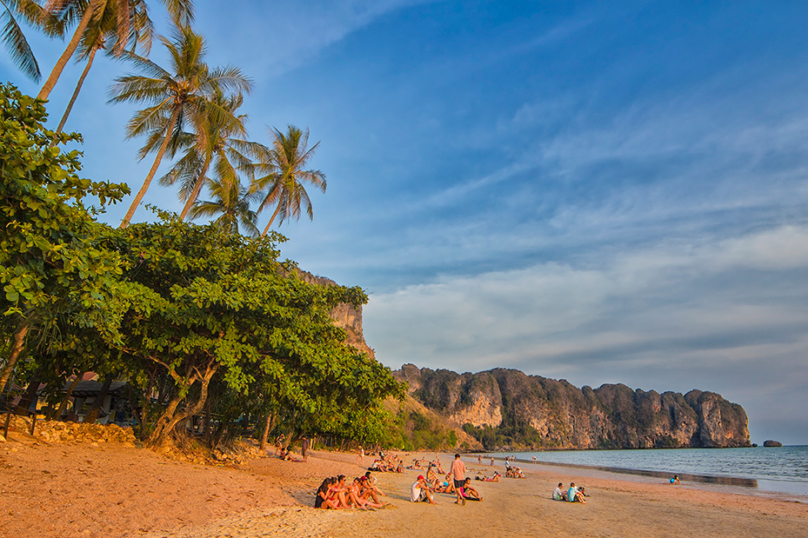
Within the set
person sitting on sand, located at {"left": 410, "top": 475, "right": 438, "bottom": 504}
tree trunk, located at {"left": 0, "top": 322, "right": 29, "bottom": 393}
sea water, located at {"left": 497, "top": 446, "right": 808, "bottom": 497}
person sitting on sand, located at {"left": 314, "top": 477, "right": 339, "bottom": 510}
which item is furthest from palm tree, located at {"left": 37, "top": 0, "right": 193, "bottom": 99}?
sea water, located at {"left": 497, "top": 446, "right": 808, "bottom": 497}

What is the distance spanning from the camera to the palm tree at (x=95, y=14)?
1138 centimetres

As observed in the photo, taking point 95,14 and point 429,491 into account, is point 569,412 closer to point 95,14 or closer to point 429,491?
point 429,491

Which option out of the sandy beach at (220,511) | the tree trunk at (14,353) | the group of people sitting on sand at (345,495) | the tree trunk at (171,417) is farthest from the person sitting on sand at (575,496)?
the tree trunk at (14,353)

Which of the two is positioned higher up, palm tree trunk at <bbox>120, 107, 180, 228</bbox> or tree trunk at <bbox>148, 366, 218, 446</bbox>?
palm tree trunk at <bbox>120, 107, 180, 228</bbox>

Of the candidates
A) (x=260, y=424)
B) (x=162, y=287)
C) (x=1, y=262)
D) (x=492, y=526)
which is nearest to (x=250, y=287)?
(x=162, y=287)

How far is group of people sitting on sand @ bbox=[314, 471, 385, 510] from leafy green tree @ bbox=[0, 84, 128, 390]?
650cm

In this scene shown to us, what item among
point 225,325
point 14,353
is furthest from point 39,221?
point 14,353

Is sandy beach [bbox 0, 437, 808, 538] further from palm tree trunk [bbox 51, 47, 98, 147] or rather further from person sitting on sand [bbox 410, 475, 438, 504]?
palm tree trunk [bbox 51, 47, 98, 147]

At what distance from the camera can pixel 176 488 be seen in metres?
8.78

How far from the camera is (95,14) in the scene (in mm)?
13078

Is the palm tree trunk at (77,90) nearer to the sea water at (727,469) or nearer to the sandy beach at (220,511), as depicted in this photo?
the sandy beach at (220,511)

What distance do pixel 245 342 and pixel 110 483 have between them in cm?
420

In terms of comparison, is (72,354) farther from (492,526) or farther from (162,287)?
(492,526)

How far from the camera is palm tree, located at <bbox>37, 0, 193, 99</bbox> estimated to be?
11375 mm
